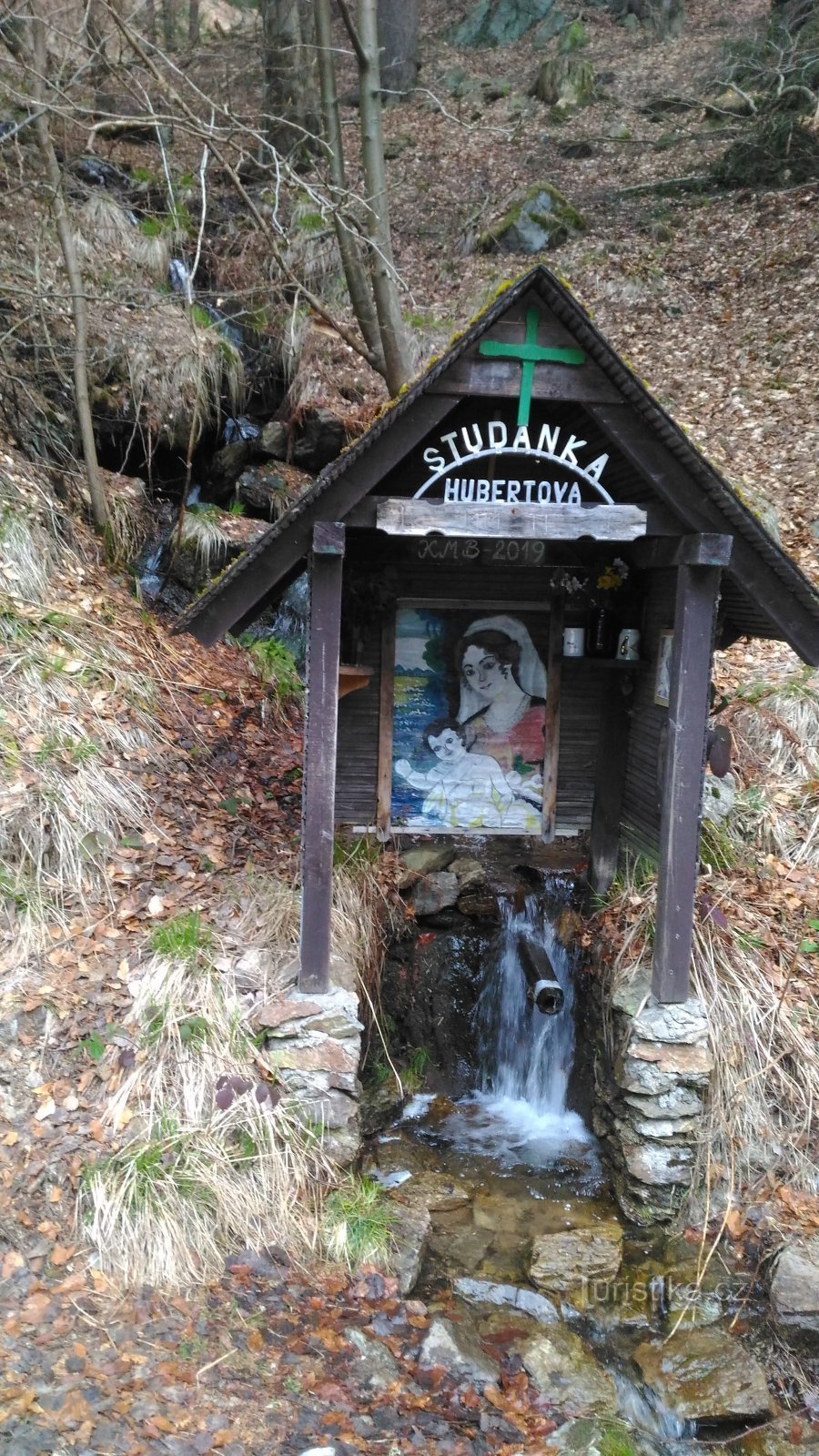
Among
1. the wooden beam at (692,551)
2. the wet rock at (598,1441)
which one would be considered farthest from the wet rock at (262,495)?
the wet rock at (598,1441)

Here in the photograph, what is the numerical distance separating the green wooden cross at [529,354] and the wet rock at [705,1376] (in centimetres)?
411

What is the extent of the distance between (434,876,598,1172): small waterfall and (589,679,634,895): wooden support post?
37cm

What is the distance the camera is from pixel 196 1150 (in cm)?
391

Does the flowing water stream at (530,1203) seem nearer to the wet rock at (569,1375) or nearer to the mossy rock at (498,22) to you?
the wet rock at (569,1375)

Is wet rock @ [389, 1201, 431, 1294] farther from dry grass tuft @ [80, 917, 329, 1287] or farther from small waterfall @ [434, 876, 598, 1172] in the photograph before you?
small waterfall @ [434, 876, 598, 1172]

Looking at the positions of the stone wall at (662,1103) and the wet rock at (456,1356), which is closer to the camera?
the wet rock at (456,1356)

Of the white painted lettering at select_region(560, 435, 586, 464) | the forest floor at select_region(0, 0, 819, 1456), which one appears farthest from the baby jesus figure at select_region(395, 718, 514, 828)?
the white painted lettering at select_region(560, 435, 586, 464)

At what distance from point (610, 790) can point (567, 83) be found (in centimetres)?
1615

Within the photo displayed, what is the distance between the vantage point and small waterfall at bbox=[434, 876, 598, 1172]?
5230 mm

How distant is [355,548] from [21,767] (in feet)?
7.52

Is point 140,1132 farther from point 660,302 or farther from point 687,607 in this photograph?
point 660,302

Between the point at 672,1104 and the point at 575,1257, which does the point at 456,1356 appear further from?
the point at 672,1104

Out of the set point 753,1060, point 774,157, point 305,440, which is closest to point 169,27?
point 774,157

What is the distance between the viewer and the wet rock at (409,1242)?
3893 millimetres
